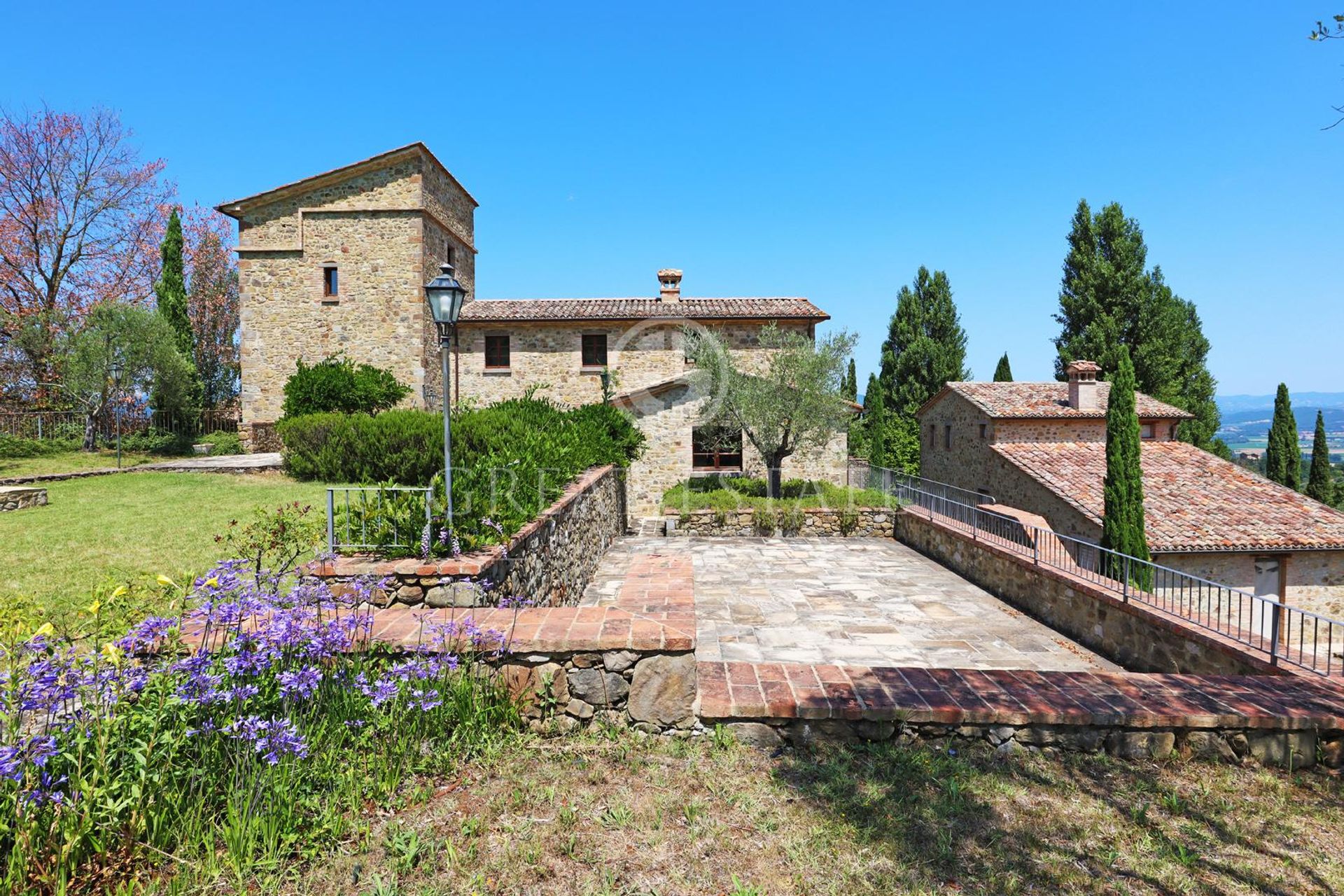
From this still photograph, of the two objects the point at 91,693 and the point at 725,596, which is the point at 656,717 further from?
the point at 725,596

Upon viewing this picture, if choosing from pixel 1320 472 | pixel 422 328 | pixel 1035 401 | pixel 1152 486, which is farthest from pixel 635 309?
pixel 1320 472

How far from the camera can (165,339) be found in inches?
735

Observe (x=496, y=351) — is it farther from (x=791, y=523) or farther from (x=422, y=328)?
(x=791, y=523)

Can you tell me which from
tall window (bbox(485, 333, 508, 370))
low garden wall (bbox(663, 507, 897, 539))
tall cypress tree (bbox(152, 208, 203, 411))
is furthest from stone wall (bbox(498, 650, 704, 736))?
tall cypress tree (bbox(152, 208, 203, 411))

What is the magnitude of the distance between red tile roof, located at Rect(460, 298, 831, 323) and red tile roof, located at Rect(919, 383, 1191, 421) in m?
6.03

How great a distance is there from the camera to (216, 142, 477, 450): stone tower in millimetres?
18984

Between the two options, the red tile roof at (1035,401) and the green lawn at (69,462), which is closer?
the green lawn at (69,462)

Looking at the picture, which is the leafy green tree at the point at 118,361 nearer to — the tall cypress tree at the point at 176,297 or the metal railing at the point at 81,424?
the metal railing at the point at 81,424

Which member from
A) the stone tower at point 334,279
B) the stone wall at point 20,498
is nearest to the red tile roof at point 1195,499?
the stone tower at point 334,279

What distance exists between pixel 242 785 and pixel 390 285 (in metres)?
19.3

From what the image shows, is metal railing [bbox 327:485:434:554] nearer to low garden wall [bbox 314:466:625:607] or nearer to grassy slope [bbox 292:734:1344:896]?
low garden wall [bbox 314:466:625:607]

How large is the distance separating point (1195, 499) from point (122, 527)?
22957 millimetres

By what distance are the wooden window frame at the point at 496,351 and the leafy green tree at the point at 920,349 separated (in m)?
18.7

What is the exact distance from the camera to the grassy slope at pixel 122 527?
6.43 m
